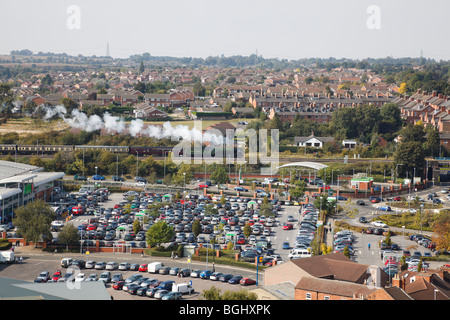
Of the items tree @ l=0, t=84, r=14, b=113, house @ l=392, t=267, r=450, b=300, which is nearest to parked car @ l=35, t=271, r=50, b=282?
house @ l=392, t=267, r=450, b=300

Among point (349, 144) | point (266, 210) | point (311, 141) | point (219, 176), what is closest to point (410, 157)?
point (349, 144)

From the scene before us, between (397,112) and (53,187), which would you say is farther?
(397,112)

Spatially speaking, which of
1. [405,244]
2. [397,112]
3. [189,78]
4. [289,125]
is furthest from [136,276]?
[189,78]

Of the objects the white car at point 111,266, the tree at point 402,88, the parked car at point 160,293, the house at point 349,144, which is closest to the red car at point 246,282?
the parked car at point 160,293

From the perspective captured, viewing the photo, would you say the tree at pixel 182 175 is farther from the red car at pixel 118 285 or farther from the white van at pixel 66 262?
the red car at pixel 118 285

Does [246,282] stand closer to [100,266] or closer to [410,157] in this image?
[100,266]

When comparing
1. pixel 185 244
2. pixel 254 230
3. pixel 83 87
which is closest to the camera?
pixel 185 244

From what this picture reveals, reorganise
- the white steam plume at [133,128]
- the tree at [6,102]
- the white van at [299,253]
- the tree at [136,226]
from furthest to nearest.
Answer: the tree at [6,102] → the white steam plume at [133,128] → the tree at [136,226] → the white van at [299,253]

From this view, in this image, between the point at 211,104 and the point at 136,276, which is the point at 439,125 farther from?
the point at 136,276
